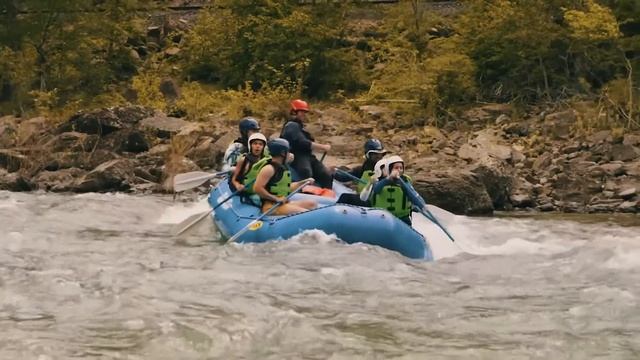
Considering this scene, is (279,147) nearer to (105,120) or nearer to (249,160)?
(249,160)

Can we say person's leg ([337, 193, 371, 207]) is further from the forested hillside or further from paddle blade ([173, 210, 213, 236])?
the forested hillside

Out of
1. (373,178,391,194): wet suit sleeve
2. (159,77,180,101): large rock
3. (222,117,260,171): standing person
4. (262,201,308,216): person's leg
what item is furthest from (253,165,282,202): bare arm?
(159,77,180,101): large rock

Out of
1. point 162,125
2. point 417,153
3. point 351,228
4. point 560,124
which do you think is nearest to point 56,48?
point 162,125

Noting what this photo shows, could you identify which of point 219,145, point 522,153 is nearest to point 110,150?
point 219,145

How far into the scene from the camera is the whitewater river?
5832mm

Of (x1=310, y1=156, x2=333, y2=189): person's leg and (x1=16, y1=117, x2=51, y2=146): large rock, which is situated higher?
(x1=310, y1=156, x2=333, y2=189): person's leg

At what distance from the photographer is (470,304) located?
7.21 meters

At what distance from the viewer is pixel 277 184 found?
33.9 ft

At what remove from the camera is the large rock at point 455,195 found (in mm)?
14461

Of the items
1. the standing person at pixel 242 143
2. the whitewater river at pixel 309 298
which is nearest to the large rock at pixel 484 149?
the standing person at pixel 242 143

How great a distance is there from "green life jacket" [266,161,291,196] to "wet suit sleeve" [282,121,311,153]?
186 cm

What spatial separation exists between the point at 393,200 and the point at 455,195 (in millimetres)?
4770

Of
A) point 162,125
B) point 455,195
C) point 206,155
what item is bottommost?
point 206,155

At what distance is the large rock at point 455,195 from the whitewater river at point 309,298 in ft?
9.89
